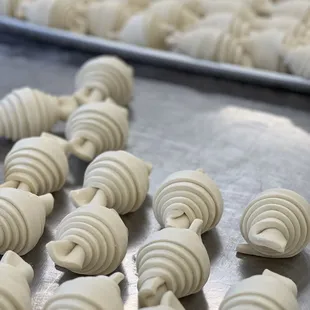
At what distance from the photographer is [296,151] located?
1.13 meters

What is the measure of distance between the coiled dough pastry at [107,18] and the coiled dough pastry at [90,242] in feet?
2.41

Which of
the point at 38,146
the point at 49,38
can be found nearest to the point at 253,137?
the point at 38,146

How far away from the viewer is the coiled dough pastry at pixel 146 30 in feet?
4.60

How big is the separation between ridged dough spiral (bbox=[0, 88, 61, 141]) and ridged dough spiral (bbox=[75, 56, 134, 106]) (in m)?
0.12

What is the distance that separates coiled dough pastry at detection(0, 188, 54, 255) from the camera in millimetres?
812

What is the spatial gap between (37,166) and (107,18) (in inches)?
24.1

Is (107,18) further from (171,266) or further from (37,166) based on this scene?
(171,266)

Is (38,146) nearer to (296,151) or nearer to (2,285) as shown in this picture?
(2,285)

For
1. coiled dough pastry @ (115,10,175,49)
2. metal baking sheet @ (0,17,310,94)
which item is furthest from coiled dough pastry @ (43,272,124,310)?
coiled dough pastry @ (115,10,175,49)

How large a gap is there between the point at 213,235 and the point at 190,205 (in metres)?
0.09

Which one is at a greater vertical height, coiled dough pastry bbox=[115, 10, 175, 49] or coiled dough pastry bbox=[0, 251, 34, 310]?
coiled dough pastry bbox=[0, 251, 34, 310]

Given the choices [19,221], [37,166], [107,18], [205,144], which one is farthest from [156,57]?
[19,221]

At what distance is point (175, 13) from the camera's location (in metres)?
1.45

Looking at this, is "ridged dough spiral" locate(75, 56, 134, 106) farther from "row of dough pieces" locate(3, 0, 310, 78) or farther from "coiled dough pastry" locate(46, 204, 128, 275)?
"coiled dough pastry" locate(46, 204, 128, 275)
